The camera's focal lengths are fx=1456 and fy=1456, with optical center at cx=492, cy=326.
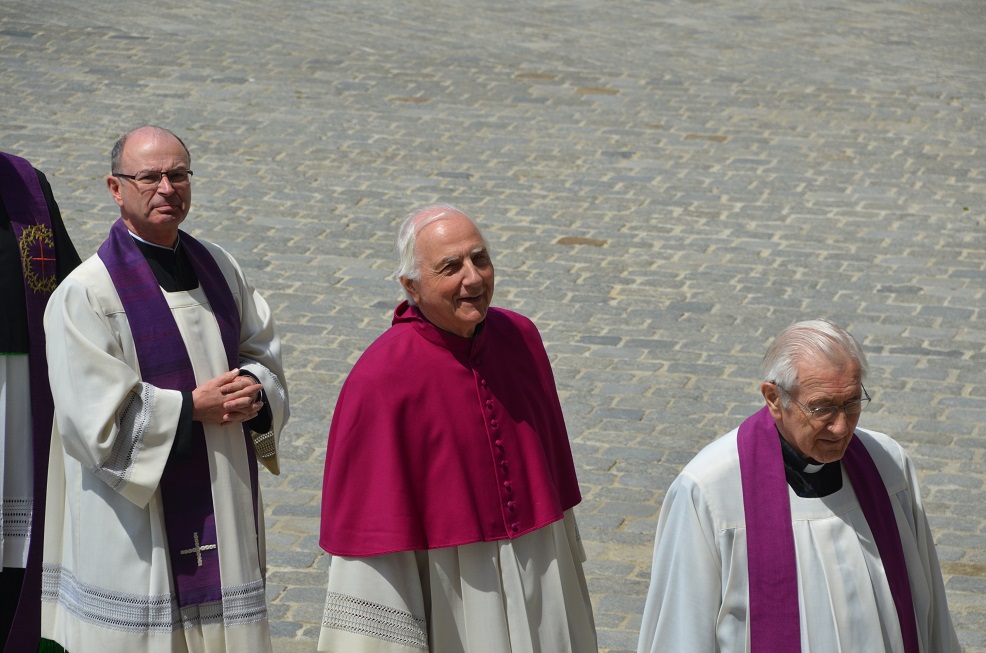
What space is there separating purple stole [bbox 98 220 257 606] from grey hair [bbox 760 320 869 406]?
1731mm

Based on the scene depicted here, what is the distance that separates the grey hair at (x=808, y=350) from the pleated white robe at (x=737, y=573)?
0.26m

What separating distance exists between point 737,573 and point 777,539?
0.42 feet

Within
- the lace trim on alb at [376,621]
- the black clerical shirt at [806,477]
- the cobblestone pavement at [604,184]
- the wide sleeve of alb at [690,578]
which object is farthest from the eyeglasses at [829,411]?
the cobblestone pavement at [604,184]

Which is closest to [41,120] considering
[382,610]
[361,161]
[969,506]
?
[361,161]

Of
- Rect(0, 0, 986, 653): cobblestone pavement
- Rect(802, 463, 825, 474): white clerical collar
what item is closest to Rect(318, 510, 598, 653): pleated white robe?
Rect(802, 463, 825, 474): white clerical collar

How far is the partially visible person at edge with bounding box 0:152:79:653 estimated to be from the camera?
4.55 metres

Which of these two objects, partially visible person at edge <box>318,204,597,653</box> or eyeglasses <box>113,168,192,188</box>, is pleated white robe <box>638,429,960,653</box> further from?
eyeglasses <box>113,168,192,188</box>

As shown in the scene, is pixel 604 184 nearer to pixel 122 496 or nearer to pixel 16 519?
pixel 16 519

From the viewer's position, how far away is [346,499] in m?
3.94

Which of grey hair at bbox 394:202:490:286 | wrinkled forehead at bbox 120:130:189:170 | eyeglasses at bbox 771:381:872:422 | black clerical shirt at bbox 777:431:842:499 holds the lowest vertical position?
black clerical shirt at bbox 777:431:842:499

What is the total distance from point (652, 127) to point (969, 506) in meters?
7.20

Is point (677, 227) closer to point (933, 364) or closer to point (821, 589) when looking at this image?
point (933, 364)

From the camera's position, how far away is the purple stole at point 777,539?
3.47 meters

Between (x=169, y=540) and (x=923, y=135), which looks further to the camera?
(x=923, y=135)
